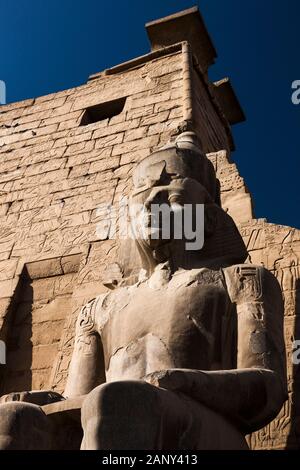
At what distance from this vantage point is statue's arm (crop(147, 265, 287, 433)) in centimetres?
288

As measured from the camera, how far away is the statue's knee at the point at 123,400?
2.56 m

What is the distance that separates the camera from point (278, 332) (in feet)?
11.3

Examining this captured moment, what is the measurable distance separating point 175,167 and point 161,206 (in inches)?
11.6

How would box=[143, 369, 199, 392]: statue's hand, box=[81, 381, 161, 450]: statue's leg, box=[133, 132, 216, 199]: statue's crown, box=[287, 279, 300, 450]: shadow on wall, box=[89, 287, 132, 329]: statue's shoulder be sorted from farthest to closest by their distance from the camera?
box=[287, 279, 300, 450]: shadow on wall, box=[133, 132, 216, 199]: statue's crown, box=[89, 287, 132, 329]: statue's shoulder, box=[143, 369, 199, 392]: statue's hand, box=[81, 381, 161, 450]: statue's leg

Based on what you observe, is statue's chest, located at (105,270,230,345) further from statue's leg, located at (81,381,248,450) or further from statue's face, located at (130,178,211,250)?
statue's leg, located at (81,381,248,450)

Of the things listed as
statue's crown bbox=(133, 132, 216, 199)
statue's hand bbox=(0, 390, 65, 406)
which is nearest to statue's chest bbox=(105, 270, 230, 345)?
statue's hand bbox=(0, 390, 65, 406)

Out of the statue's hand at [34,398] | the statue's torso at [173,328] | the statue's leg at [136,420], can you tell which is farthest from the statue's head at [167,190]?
the statue's leg at [136,420]

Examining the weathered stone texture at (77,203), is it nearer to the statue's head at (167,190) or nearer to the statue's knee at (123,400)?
the statue's head at (167,190)

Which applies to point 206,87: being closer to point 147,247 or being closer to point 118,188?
point 118,188

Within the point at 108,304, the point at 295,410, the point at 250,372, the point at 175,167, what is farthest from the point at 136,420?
the point at 295,410

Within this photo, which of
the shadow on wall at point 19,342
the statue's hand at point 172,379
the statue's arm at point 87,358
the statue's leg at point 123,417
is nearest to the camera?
the statue's leg at point 123,417

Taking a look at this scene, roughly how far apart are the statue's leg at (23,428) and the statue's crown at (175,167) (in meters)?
1.48

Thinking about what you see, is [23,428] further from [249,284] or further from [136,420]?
[249,284]

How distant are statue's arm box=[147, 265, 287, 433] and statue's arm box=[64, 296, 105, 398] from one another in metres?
0.78
